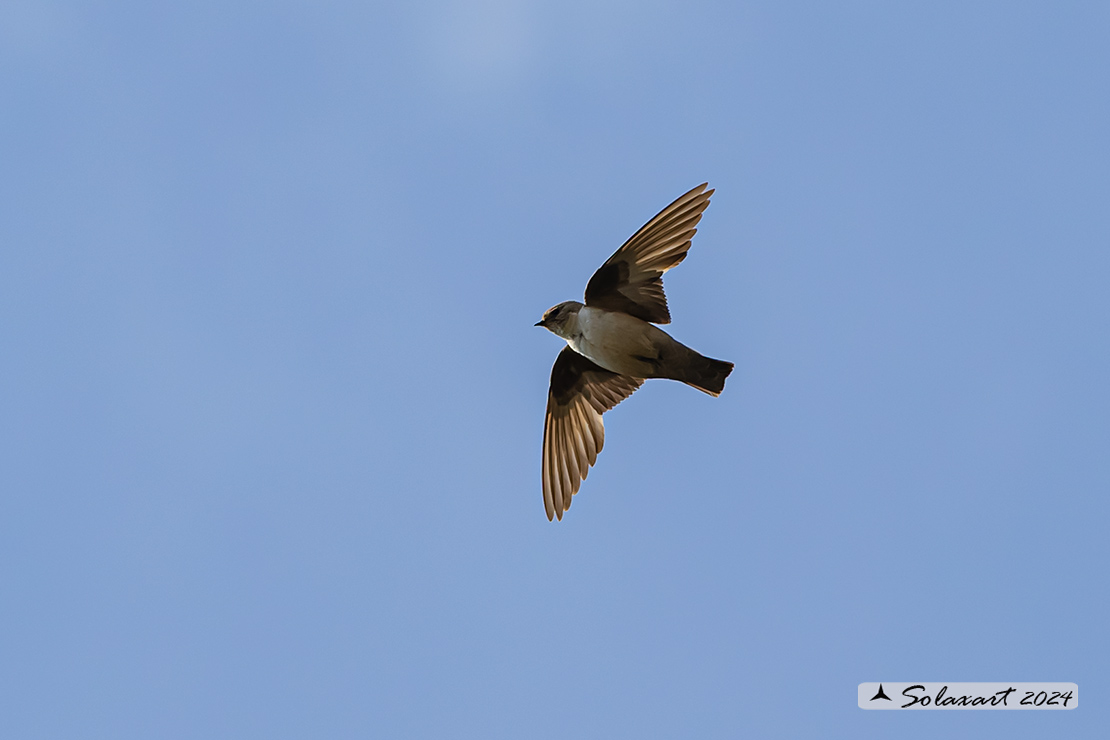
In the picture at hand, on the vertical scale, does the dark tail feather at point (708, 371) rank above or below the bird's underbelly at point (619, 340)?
below

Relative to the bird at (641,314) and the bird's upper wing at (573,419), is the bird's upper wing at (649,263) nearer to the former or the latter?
the bird at (641,314)

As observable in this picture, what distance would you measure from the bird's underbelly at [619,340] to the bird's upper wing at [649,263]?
0.15 metres

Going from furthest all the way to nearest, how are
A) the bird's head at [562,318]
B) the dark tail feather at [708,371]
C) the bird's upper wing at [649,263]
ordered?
1. the bird's head at [562,318]
2. the bird's upper wing at [649,263]
3. the dark tail feather at [708,371]

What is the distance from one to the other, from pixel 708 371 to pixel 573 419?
6.36ft

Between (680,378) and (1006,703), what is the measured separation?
406 cm

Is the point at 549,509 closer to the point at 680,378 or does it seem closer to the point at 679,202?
the point at 680,378

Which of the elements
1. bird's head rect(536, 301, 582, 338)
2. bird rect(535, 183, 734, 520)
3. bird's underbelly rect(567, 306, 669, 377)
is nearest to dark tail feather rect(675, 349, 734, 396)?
bird rect(535, 183, 734, 520)

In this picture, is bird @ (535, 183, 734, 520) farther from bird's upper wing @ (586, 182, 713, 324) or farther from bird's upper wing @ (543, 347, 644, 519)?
bird's upper wing @ (543, 347, 644, 519)

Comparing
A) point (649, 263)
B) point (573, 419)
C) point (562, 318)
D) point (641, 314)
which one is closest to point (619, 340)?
point (641, 314)

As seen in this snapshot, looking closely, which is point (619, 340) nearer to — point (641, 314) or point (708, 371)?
point (641, 314)

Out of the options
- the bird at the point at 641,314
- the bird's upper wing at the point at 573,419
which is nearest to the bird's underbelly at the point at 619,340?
the bird at the point at 641,314

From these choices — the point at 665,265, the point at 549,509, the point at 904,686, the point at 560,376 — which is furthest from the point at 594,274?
the point at 904,686

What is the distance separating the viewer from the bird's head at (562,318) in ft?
32.8

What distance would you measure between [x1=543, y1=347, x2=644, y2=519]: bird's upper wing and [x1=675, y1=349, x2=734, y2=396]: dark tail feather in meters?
1.22
